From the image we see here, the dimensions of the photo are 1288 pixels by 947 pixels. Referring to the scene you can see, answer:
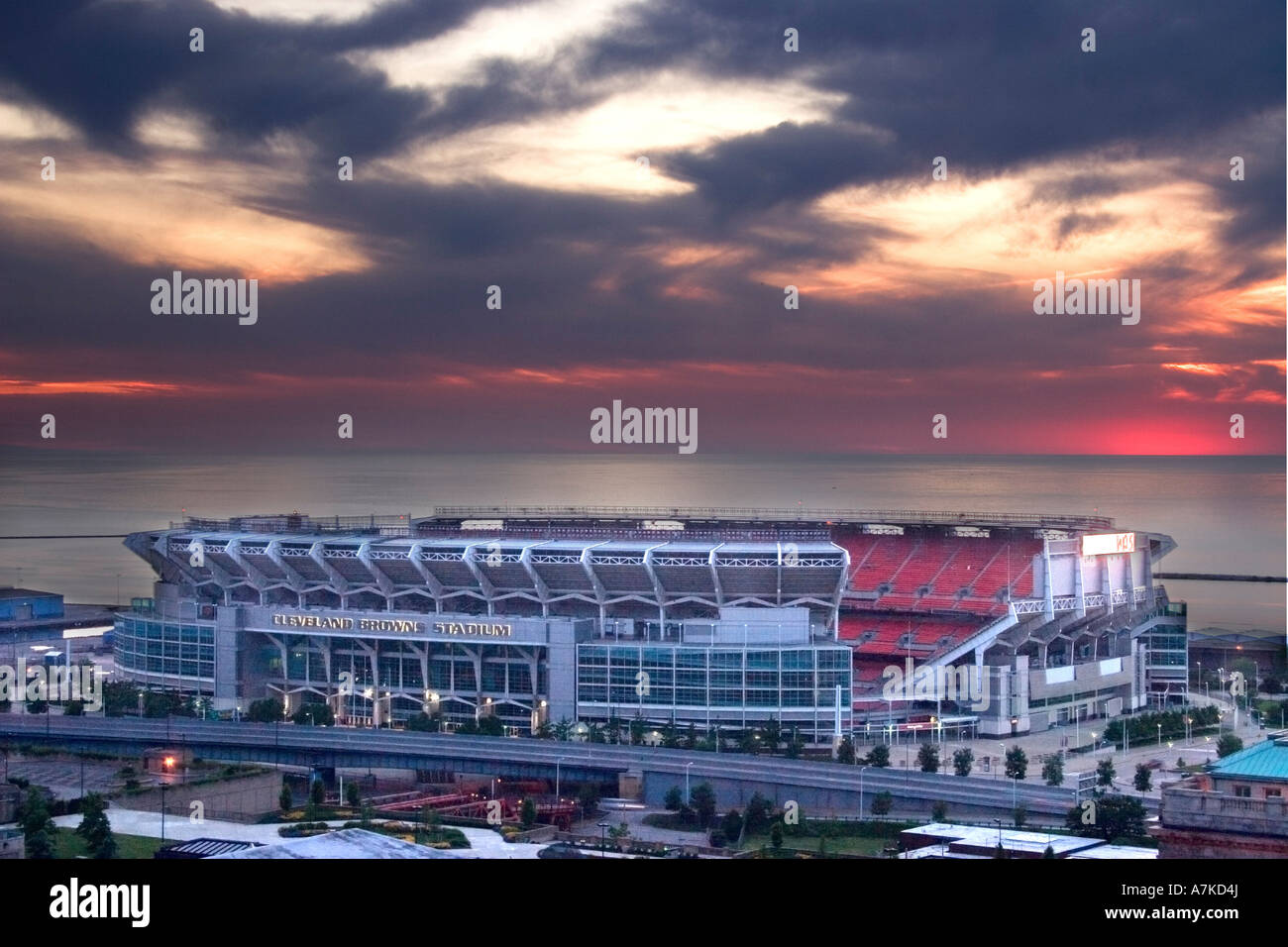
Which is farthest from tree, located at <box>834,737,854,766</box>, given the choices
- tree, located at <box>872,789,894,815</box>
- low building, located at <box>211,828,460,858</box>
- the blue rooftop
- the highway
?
low building, located at <box>211,828,460,858</box>

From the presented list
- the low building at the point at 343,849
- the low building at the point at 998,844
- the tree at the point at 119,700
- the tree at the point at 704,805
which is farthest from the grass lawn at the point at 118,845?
the tree at the point at 119,700

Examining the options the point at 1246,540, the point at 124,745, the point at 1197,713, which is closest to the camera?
the point at 124,745

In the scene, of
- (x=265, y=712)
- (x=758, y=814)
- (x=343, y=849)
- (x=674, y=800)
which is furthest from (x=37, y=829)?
(x=265, y=712)

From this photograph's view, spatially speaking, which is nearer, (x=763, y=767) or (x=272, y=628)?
(x=763, y=767)

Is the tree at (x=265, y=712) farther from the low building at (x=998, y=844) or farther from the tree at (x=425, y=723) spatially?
the low building at (x=998, y=844)

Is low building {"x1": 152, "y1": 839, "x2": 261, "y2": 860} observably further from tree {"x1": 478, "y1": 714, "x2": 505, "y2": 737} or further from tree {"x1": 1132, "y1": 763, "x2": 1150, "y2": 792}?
tree {"x1": 1132, "y1": 763, "x2": 1150, "y2": 792}
